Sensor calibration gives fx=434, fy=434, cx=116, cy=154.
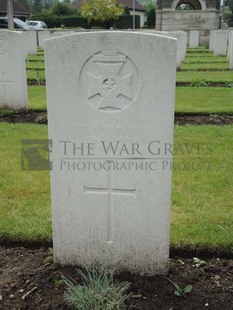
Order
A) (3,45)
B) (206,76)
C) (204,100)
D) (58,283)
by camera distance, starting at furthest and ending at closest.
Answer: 1. (206,76)
2. (204,100)
3. (3,45)
4. (58,283)

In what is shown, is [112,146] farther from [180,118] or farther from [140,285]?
[180,118]

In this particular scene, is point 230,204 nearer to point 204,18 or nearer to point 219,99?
point 219,99

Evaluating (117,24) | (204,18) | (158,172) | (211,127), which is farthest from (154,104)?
(117,24)

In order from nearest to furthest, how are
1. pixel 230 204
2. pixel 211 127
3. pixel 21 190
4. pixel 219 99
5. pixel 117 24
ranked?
pixel 230 204, pixel 21 190, pixel 211 127, pixel 219 99, pixel 117 24

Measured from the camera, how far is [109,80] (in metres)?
2.70

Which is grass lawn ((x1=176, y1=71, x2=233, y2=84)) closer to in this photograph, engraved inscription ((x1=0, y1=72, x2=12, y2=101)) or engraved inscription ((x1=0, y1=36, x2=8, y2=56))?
engraved inscription ((x1=0, y1=72, x2=12, y2=101))

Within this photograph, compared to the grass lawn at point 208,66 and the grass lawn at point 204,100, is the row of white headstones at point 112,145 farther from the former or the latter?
the grass lawn at point 208,66

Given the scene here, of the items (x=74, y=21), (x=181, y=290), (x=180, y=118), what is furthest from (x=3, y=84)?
(x=74, y=21)

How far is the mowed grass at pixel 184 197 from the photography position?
142 inches

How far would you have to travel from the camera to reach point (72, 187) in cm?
293

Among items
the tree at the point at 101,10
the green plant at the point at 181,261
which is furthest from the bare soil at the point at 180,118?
the tree at the point at 101,10

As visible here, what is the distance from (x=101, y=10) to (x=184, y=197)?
35410 millimetres

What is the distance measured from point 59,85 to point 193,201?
2.07 metres

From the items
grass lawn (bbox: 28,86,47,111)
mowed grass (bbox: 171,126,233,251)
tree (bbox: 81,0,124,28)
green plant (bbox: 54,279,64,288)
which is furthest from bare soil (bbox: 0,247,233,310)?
tree (bbox: 81,0,124,28)
